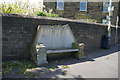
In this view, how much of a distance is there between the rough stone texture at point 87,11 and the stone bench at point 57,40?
456 inches

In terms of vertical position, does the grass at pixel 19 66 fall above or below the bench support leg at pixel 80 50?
below

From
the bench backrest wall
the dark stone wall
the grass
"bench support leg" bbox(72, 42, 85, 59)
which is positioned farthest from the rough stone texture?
the grass

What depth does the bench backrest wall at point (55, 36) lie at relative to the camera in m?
5.32

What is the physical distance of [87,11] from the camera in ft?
54.5

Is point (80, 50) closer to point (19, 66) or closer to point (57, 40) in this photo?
point (57, 40)

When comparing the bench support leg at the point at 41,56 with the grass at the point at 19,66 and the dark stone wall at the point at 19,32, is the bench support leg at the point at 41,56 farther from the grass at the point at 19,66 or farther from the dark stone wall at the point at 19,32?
the dark stone wall at the point at 19,32

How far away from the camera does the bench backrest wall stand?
17.4 feet

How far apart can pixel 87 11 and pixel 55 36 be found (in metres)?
12.4

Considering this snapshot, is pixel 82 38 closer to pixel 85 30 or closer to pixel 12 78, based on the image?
pixel 85 30

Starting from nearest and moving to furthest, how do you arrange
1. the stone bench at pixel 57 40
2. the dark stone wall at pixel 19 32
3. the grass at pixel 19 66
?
the grass at pixel 19 66, the dark stone wall at pixel 19 32, the stone bench at pixel 57 40

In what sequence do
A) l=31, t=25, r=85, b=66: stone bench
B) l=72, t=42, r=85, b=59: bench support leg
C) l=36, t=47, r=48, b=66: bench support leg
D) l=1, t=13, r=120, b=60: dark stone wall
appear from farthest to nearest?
l=72, t=42, r=85, b=59: bench support leg → l=31, t=25, r=85, b=66: stone bench → l=1, t=13, r=120, b=60: dark stone wall → l=36, t=47, r=48, b=66: bench support leg

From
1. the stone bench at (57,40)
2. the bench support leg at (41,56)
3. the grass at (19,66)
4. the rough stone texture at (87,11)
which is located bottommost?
the grass at (19,66)

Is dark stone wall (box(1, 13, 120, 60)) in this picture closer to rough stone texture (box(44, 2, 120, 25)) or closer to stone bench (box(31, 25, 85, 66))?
stone bench (box(31, 25, 85, 66))

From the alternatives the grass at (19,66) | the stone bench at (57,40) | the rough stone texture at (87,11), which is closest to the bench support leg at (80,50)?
the stone bench at (57,40)
